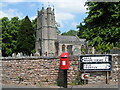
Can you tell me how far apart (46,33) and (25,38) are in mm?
8827

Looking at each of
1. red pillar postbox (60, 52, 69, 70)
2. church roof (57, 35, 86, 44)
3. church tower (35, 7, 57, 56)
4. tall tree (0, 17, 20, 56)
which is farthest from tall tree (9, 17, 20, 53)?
red pillar postbox (60, 52, 69, 70)

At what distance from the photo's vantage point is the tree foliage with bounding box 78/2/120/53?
14.2 metres

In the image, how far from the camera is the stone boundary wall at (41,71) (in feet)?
23.8

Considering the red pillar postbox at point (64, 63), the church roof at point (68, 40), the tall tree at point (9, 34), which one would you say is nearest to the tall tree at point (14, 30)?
the tall tree at point (9, 34)

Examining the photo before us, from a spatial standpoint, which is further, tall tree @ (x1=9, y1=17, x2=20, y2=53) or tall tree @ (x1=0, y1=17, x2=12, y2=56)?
tall tree @ (x1=9, y1=17, x2=20, y2=53)

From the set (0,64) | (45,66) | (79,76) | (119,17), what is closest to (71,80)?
(79,76)

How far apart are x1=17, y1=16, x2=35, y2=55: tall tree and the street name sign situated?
4542 cm

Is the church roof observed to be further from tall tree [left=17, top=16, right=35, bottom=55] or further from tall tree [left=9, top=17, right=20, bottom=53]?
tall tree [left=9, top=17, right=20, bottom=53]

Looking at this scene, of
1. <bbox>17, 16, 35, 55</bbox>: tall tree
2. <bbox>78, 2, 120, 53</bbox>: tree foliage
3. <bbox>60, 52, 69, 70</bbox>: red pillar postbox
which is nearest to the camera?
<bbox>60, 52, 69, 70</bbox>: red pillar postbox

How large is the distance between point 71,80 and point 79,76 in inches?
16.1

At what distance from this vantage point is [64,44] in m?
56.0

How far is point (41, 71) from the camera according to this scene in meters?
7.66

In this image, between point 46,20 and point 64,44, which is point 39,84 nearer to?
point 64,44

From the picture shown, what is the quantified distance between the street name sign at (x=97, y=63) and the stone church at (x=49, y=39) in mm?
48567
